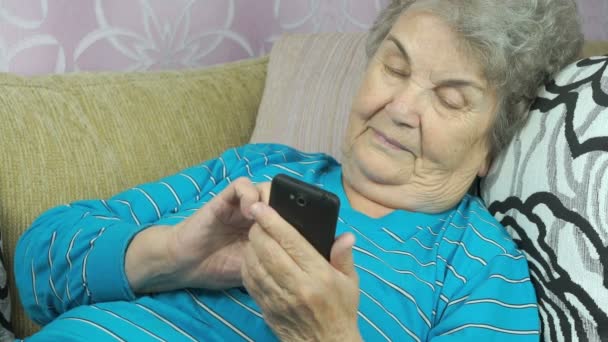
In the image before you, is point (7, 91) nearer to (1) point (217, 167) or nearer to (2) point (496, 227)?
(1) point (217, 167)

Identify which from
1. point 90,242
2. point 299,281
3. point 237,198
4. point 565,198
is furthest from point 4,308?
point 565,198

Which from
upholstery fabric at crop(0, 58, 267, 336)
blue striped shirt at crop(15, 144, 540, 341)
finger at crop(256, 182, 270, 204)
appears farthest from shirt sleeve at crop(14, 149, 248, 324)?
finger at crop(256, 182, 270, 204)

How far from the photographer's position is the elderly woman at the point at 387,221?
37.6 inches

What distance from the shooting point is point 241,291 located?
1.00 metres

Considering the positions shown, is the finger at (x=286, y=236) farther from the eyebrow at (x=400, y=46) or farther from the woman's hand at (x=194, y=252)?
the eyebrow at (x=400, y=46)

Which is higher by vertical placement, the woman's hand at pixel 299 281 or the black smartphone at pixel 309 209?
the black smartphone at pixel 309 209

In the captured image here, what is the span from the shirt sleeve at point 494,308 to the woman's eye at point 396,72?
310mm

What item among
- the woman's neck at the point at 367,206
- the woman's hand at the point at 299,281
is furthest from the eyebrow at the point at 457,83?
the woman's hand at the point at 299,281

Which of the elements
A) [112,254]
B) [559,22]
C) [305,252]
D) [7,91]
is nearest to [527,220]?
[559,22]

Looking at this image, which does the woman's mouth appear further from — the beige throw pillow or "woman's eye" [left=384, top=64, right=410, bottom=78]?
the beige throw pillow

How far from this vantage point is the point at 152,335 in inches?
36.8

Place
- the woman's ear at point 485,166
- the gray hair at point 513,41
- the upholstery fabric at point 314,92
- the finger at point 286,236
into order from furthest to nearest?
the upholstery fabric at point 314,92
the woman's ear at point 485,166
the gray hair at point 513,41
the finger at point 286,236

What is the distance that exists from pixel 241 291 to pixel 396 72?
42 cm

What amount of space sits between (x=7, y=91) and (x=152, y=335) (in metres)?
0.59
